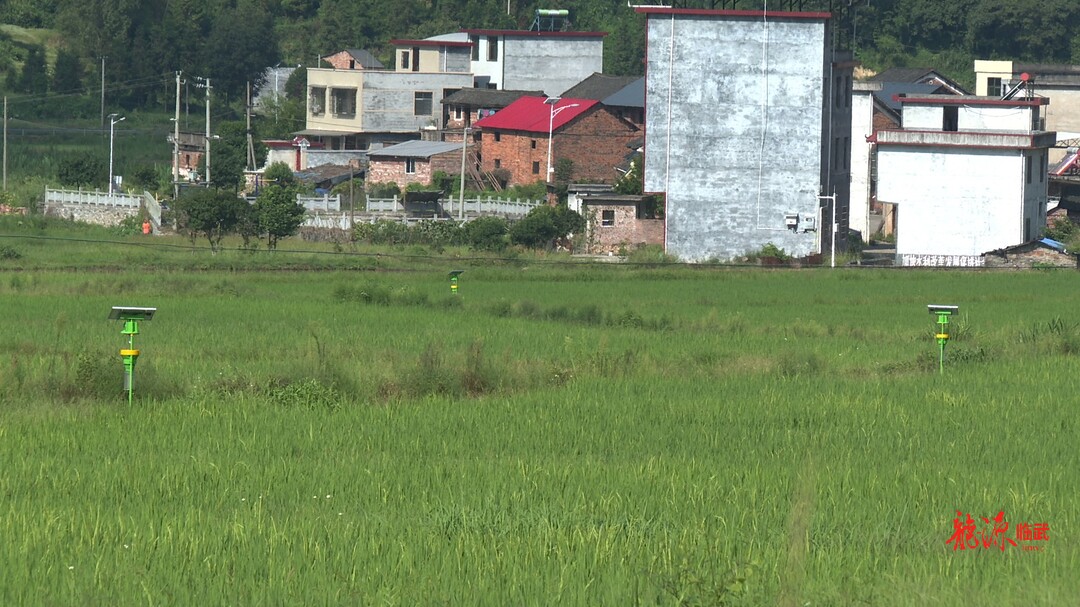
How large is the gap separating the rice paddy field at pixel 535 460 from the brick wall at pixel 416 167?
3598 centimetres

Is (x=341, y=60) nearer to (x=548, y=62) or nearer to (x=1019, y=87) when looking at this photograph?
(x=548, y=62)

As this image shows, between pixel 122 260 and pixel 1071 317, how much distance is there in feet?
74.0

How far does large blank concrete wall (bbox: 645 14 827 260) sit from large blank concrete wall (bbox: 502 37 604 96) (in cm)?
2921

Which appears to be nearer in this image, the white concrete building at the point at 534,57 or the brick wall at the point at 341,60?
the white concrete building at the point at 534,57

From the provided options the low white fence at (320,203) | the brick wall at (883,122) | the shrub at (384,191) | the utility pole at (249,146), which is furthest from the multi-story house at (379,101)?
the brick wall at (883,122)

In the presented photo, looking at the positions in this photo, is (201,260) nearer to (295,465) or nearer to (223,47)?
(295,465)

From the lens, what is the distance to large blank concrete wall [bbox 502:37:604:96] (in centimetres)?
7775

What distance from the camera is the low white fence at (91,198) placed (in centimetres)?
5253

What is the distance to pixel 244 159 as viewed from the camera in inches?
2628

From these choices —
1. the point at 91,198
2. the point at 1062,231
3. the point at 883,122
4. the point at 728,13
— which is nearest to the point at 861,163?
the point at 883,122

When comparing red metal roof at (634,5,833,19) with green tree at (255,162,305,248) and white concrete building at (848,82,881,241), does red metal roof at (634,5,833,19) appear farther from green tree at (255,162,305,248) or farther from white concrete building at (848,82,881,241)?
green tree at (255,162,305,248)

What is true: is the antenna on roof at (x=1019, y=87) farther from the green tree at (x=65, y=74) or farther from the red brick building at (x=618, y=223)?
the green tree at (x=65, y=74)

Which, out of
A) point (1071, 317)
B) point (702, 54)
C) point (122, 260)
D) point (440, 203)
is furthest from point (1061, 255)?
point (122, 260)

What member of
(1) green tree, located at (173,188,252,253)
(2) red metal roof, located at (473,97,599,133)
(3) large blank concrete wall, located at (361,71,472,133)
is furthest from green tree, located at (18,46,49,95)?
(1) green tree, located at (173,188,252,253)
